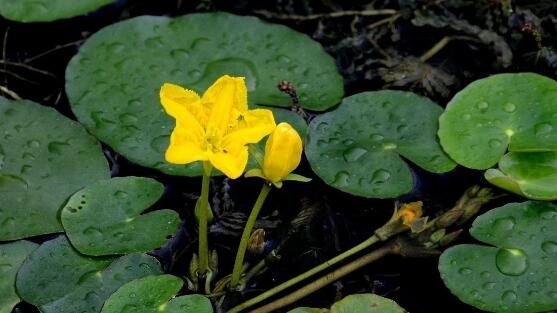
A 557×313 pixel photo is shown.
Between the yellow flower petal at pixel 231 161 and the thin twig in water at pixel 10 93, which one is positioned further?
the thin twig in water at pixel 10 93

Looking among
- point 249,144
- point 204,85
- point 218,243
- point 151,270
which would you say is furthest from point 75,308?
point 204,85

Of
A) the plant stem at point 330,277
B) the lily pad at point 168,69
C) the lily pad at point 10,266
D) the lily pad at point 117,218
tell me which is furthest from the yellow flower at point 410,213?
the lily pad at point 10,266

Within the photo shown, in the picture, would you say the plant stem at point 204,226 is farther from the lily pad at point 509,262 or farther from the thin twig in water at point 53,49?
the thin twig in water at point 53,49

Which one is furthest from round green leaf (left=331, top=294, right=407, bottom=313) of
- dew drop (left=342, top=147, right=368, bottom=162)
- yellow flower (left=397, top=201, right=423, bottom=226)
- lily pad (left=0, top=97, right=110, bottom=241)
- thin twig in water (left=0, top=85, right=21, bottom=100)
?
thin twig in water (left=0, top=85, right=21, bottom=100)

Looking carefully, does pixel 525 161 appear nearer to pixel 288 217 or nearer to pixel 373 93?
pixel 373 93

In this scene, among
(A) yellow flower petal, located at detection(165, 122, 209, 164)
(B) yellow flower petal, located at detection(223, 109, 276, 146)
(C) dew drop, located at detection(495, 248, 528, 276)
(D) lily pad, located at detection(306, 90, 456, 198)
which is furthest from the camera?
(D) lily pad, located at detection(306, 90, 456, 198)

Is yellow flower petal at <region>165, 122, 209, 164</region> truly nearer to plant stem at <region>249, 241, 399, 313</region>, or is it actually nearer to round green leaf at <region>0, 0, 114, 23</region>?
plant stem at <region>249, 241, 399, 313</region>
